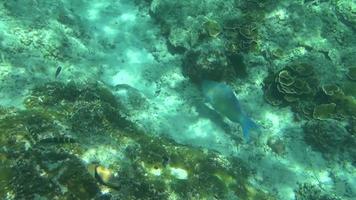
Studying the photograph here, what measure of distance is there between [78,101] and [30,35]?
2034mm

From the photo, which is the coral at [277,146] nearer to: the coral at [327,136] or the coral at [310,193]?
the coral at [327,136]

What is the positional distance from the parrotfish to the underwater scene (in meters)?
0.02

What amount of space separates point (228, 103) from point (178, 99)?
159 centimetres

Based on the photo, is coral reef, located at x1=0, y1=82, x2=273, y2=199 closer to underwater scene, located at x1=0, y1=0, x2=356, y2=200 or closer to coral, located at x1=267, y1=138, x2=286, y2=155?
underwater scene, located at x1=0, y1=0, x2=356, y2=200

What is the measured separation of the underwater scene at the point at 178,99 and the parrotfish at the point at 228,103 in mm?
21

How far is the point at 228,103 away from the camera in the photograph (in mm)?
5348

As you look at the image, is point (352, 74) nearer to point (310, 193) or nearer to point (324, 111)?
point (324, 111)

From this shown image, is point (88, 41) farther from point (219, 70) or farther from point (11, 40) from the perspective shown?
point (219, 70)

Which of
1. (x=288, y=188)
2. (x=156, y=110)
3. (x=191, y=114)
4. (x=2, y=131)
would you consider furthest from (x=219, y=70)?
(x=2, y=131)

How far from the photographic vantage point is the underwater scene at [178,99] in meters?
3.83

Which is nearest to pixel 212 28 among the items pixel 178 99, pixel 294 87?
pixel 178 99

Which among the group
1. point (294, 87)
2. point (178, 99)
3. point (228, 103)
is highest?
point (228, 103)

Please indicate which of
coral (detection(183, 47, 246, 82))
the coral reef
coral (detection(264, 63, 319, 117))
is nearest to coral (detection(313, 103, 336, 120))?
coral (detection(264, 63, 319, 117))

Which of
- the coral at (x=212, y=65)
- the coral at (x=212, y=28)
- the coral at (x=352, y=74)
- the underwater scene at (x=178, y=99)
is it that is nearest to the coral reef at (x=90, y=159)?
the underwater scene at (x=178, y=99)
